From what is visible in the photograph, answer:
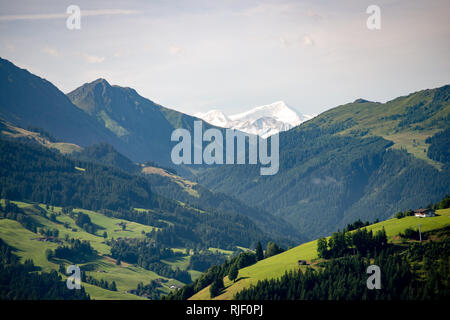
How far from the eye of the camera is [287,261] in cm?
17562

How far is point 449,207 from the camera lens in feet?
622

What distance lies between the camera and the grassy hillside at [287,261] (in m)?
164

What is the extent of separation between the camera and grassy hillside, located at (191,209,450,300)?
16438cm

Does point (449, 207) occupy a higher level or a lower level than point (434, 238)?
higher
